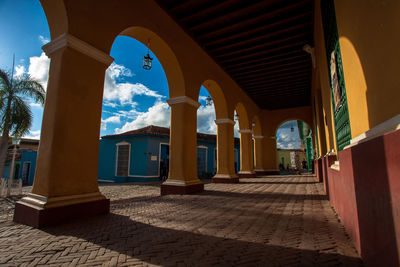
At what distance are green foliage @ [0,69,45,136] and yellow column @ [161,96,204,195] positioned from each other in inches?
261

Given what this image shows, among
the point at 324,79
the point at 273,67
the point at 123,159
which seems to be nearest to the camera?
the point at 324,79

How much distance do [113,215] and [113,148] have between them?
15124 mm

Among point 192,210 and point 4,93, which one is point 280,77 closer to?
point 192,210

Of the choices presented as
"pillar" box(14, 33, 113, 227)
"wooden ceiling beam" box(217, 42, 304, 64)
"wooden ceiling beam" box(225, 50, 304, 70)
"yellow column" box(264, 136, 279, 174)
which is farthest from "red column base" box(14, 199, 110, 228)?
"yellow column" box(264, 136, 279, 174)

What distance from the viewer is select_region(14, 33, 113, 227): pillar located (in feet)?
10.2

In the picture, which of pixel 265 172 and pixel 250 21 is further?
pixel 265 172

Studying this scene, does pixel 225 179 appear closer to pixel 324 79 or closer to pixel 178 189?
pixel 178 189

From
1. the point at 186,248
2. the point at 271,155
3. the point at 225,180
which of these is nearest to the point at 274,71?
the point at 225,180

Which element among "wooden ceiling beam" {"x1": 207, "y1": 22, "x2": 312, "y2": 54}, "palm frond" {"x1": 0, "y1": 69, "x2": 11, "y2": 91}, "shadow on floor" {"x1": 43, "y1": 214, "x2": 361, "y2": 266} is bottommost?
"shadow on floor" {"x1": 43, "y1": 214, "x2": 361, "y2": 266}

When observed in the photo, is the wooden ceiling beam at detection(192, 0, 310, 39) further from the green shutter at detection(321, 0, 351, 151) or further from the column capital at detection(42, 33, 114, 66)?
the column capital at detection(42, 33, 114, 66)

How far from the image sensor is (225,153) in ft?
30.5

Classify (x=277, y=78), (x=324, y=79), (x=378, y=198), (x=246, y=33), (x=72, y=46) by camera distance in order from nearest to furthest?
(x=378, y=198) < (x=72, y=46) < (x=324, y=79) < (x=246, y=33) < (x=277, y=78)

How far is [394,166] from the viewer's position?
1115mm

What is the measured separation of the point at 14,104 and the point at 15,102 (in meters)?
0.09
